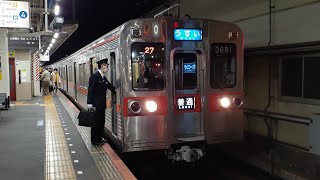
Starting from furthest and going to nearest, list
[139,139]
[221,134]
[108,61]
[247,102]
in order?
[247,102] → [108,61] → [221,134] → [139,139]

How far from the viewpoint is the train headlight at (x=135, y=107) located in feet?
17.9

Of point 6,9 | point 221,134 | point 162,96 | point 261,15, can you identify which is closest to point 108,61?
point 162,96

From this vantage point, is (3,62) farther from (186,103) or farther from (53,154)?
(186,103)

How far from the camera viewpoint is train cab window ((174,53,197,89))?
5.81m

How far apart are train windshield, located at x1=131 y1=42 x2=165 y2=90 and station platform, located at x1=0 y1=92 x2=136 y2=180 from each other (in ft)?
4.12

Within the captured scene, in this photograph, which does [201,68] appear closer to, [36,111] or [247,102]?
[247,102]

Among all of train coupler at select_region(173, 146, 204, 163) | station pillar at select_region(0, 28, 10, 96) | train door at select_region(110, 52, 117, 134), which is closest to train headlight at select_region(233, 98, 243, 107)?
train coupler at select_region(173, 146, 204, 163)

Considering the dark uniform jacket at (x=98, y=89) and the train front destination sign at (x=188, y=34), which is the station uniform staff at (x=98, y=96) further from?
the train front destination sign at (x=188, y=34)

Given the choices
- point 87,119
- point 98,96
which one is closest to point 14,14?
point 98,96

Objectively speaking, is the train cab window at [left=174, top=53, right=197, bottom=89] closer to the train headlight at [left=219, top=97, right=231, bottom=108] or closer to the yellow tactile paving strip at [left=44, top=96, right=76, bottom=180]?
the train headlight at [left=219, top=97, right=231, bottom=108]

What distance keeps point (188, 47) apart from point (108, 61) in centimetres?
162

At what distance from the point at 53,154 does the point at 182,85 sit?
2409mm

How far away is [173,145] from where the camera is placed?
5.72 meters

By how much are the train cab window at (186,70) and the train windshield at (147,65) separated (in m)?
0.36
